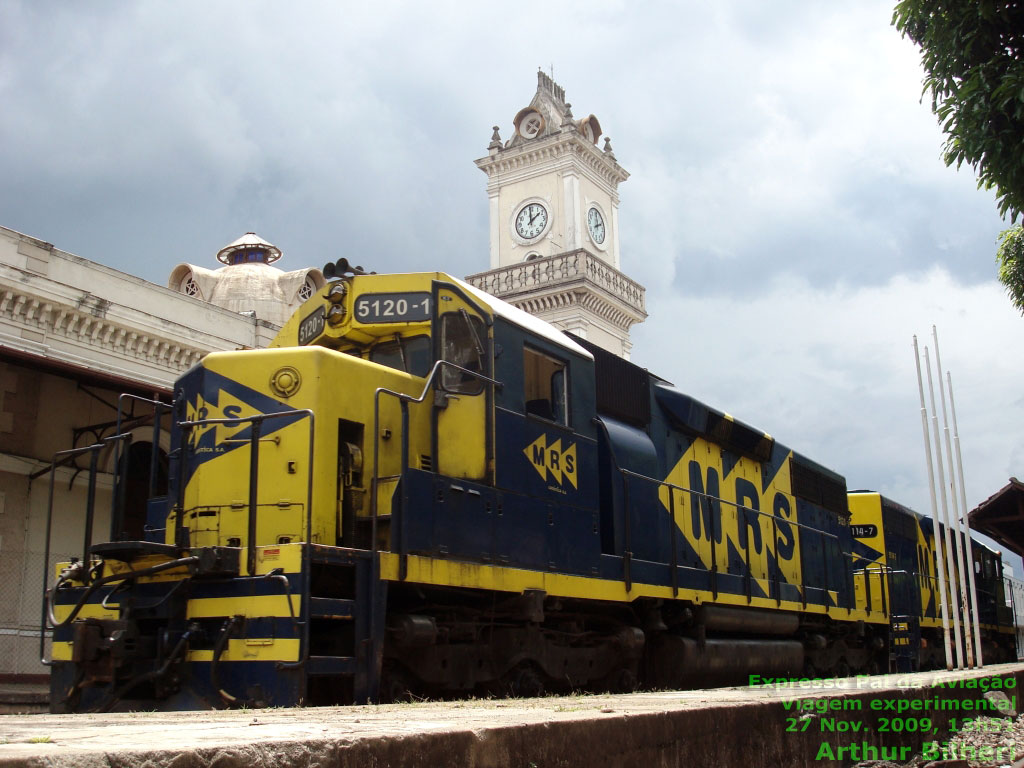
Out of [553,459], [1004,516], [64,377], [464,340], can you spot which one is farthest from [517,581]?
[1004,516]

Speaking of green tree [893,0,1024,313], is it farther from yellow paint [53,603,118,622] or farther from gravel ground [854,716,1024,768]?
yellow paint [53,603,118,622]

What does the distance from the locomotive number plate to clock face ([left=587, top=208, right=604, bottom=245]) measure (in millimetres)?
50636

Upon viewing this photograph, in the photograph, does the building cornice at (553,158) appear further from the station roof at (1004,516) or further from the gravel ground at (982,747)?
the gravel ground at (982,747)

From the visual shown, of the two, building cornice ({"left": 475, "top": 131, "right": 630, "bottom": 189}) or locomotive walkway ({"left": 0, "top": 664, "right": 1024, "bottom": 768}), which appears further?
building cornice ({"left": 475, "top": 131, "right": 630, "bottom": 189})

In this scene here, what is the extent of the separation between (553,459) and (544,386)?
0.68 metres

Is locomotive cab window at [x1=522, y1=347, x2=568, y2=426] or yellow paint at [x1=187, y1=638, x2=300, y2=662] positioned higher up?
locomotive cab window at [x1=522, y1=347, x2=568, y2=426]

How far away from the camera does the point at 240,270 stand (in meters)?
29.5

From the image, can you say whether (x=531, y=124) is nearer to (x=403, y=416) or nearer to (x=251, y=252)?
(x=251, y=252)

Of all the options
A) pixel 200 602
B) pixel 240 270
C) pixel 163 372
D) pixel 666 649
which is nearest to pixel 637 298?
pixel 240 270

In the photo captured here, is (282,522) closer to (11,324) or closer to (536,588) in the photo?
(536,588)

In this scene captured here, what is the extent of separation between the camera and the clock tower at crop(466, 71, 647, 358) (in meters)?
55.1

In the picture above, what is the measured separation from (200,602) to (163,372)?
45.8 feet

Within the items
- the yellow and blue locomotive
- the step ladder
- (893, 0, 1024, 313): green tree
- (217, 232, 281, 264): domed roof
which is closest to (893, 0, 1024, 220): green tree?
(893, 0, 1024, 313): green tree

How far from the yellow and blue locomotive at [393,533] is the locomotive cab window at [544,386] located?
0.02 meters
